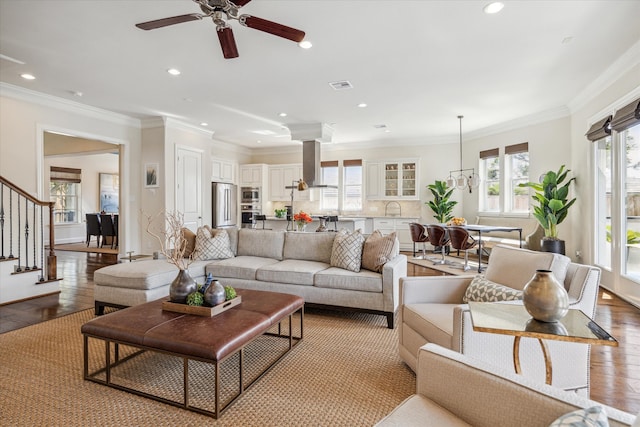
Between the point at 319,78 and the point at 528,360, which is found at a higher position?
the point at 319,78

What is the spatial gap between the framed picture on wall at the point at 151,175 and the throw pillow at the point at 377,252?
473cm

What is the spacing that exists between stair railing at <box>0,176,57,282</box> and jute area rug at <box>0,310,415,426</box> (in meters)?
1.81

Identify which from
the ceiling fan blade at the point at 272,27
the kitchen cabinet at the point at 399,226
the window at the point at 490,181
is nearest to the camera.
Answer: the ceiling fan blade at the point at 272,27

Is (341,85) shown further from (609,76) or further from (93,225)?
(93,225)

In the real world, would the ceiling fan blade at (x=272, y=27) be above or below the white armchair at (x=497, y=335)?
above

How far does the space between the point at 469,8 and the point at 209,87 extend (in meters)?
3.48

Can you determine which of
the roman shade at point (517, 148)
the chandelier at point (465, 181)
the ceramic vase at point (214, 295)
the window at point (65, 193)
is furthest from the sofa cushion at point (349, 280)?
the window at point (65, 193)

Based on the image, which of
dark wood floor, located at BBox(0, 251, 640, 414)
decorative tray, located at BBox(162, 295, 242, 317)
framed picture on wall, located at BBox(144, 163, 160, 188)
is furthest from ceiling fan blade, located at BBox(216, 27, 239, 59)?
framed picture on wall, located at BBox(144, 163, 160, 188)

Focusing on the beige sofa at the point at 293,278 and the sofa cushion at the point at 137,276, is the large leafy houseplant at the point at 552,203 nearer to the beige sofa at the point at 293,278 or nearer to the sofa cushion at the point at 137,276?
the beige sofa at the point at 293,278

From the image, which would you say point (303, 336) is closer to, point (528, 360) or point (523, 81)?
point (528, 360)

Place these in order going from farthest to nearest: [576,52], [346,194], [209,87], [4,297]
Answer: [346,194]
[209,87]
[4,297]
[576,52]

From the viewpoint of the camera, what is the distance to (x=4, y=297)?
407 cm

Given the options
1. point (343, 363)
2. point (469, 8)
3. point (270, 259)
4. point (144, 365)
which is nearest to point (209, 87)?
point (270, 259)

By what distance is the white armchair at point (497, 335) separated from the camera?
74.8 inches
